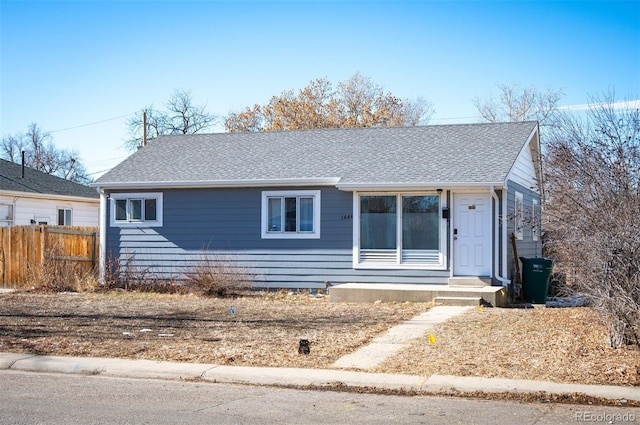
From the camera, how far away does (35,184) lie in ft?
97.8

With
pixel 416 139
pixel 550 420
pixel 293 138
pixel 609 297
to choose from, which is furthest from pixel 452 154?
pixel 550 420

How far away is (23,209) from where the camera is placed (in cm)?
2831

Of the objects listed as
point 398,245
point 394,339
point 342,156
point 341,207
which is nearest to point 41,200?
point 342,156

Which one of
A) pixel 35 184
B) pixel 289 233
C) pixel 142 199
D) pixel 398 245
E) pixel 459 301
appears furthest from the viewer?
pixel 35 184

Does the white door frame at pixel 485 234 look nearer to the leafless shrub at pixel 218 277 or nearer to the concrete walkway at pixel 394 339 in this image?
the concrete walkway at pixel 394 339

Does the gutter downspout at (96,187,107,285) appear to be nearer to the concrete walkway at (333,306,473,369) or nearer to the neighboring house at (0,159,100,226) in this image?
the neighboring house at (0,159,100,226)

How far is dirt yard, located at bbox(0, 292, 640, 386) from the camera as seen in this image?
939 centimetres

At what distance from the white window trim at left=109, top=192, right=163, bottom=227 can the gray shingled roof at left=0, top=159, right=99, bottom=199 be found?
8.70 metres

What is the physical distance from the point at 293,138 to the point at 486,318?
10.4 m

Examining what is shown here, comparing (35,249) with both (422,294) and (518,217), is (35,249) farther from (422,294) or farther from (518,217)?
(518,217)

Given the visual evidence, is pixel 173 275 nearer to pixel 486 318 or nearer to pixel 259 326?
pixel 259 326

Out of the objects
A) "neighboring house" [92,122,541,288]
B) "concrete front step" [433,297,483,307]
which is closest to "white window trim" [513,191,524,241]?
"neighboring house" [92,122,541,288]

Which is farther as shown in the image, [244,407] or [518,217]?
[518,217]

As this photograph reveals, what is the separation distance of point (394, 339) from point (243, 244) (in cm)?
832
